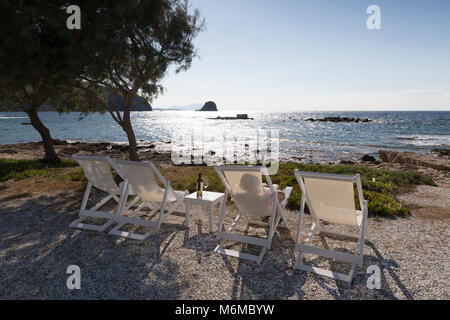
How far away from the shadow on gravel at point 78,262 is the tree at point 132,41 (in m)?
5.38

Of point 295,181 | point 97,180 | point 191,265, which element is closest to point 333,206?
point 191,265

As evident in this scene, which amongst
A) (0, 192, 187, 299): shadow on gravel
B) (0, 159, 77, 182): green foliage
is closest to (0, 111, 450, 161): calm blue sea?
(0, 159, 77, 182): green foliage

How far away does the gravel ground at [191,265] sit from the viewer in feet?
10.7

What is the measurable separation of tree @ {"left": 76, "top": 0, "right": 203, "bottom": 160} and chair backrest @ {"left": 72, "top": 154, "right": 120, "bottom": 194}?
4.63 meters

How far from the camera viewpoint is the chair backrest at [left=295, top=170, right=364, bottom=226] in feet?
12.0

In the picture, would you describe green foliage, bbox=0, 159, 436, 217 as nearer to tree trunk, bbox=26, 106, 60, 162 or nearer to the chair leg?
tree trunk, bbox=26, 106, 60, 162

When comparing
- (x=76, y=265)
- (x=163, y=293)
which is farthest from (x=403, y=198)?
(x=76, y=265)

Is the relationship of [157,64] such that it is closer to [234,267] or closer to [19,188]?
[19,188]

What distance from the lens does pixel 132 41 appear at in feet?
31.4

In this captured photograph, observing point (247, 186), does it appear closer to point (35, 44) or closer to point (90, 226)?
point (90, 226)

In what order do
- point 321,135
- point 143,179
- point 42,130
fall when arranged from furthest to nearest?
point 321,135
point 42,130
point 143,179

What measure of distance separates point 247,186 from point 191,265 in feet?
4.23

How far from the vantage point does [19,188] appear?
25.8ft

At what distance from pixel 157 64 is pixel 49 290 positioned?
26.4 feet
